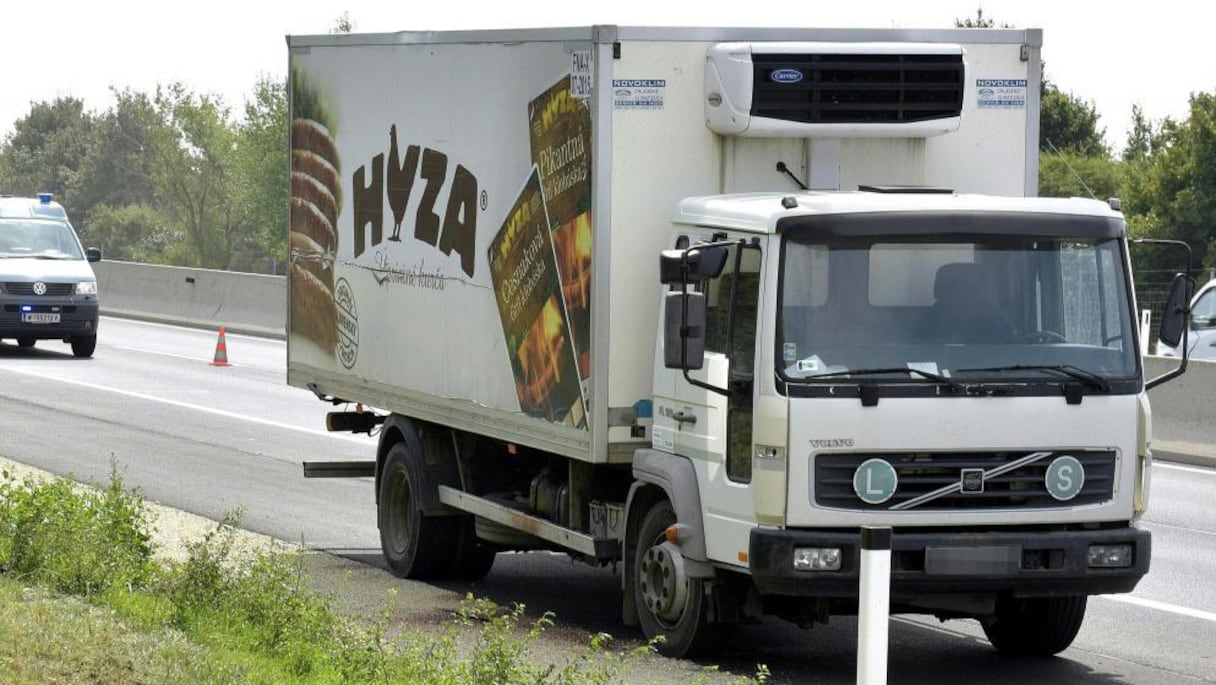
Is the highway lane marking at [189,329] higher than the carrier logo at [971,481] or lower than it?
lower

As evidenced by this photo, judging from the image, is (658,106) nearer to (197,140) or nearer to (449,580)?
(449,580)

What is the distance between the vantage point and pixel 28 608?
386 inches

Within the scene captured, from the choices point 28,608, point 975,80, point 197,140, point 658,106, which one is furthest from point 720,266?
point 197,140

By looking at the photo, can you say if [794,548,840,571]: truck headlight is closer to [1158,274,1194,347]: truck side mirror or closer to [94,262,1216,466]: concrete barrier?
[1158,274,1194,347]: truck side mirror

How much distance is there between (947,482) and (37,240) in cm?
2604

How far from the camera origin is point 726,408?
10133 mm

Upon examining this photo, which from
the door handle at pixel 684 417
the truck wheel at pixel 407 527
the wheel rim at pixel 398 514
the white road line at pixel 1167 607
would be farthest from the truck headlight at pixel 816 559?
the wheel rim at pixel 398 514

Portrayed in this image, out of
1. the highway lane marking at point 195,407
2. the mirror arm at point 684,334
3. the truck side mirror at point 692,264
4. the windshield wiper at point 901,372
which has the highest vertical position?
the truck side mirror at point 692,264

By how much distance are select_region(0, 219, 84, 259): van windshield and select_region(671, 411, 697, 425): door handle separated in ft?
79.9

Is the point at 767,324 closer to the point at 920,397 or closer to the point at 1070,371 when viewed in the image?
the point at 920,397

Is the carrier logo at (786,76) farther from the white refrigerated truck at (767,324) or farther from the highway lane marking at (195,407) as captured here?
the highway lane marking at (195,407)

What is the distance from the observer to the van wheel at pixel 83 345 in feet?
109

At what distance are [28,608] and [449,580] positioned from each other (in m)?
4.24

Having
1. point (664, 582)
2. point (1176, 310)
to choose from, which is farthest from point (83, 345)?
point (1176, 310)
